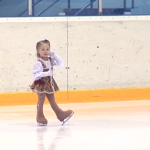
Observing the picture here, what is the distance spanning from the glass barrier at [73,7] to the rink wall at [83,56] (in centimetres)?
35

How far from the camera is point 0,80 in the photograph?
8.09 metres

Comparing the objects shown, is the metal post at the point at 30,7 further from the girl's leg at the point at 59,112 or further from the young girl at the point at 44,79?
the girl's leg at the point at 59,112

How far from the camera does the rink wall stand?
8.16 meters

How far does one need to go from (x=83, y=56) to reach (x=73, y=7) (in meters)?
1.22

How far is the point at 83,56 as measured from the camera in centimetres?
845

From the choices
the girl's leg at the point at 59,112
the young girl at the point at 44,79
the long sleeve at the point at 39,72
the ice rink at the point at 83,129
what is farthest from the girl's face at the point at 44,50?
the ice rink at the point at 83,129

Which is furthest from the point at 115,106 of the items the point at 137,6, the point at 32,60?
the point at 137,6

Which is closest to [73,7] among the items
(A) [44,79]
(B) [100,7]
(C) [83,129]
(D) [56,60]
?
(B) [100,7]

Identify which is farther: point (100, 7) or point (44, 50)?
point (100, 7)

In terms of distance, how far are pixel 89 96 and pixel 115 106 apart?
69 centimetres

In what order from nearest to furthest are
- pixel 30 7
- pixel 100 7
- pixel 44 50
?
pixel 44 50, pixel 30 7, pixel 100 7

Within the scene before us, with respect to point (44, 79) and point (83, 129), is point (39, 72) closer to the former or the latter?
point (44, 79)

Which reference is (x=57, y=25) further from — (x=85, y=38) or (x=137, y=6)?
(x=137, y=6)

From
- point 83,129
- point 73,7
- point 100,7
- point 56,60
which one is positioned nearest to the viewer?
point 83,129
